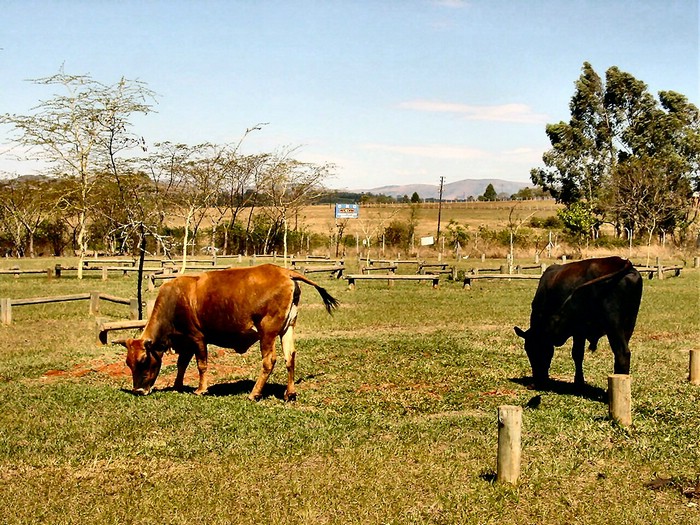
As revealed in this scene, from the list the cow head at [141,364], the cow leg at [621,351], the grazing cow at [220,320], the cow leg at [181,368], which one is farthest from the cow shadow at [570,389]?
the cow head at [141,364]

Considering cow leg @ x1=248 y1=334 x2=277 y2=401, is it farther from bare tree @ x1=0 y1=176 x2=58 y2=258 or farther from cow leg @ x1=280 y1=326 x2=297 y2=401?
bare tree @ x1=0 y1=176 x2=58 y2=258

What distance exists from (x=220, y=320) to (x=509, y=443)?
5094mm

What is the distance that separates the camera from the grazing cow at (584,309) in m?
10.2

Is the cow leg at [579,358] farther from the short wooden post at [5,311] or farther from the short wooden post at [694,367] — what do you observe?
the short wooden post at [5,311]

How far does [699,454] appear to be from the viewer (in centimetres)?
755

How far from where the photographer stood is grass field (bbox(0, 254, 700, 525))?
621 cm

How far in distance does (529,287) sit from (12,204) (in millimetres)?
38200

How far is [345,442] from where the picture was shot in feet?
26.3

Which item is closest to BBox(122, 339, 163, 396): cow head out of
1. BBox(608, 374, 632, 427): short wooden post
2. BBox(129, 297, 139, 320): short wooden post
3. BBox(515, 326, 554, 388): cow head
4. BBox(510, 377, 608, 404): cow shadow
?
BBox(515, 326, 554, 388): cow head

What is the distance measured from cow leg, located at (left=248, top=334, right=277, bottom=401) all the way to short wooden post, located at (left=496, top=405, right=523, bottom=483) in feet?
13.8

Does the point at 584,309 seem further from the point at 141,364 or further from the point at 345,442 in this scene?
the point at 141,364

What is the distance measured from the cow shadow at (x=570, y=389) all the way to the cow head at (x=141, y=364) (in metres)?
5.62

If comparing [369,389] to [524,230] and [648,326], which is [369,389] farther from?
[524,230]

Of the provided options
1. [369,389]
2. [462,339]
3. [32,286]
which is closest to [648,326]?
[462,339]
